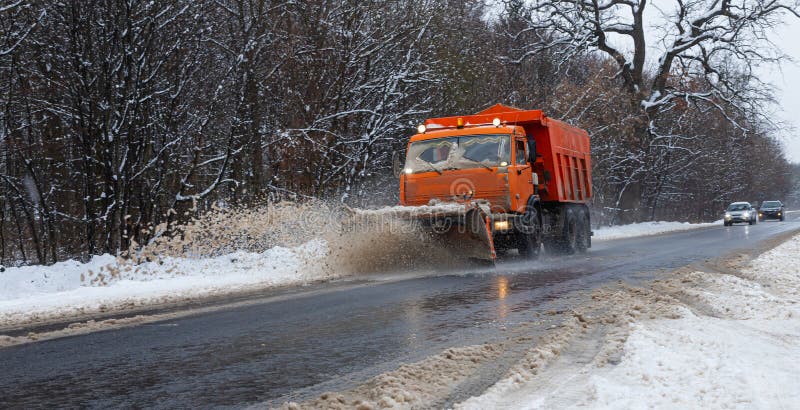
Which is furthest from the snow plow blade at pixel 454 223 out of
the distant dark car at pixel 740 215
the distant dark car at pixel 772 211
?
the distant dark car at pixel 772 211

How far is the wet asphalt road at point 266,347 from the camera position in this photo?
14.9 feet

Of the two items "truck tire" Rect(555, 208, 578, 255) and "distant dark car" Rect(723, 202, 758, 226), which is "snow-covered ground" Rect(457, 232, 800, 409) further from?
"distant dark car" Rect(723, 202, 758, 226)

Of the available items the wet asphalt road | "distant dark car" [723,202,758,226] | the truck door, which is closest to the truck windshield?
the truck door

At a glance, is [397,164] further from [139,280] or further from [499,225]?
[139,280]

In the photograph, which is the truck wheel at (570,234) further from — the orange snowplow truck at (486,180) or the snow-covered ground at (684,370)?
the snow-covered ground at (684,370)

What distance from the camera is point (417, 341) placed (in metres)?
6.17

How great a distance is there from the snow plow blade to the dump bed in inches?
109

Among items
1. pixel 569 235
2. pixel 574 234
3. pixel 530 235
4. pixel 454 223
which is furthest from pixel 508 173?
pixel 574 234

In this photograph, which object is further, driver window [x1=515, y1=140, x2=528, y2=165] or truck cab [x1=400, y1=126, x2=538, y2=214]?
driver window [x1=515, y1=140, x2=528, y2=165]

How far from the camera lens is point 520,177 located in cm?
1452

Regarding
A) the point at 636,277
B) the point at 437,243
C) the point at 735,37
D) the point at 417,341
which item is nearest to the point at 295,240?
the point at 437,243

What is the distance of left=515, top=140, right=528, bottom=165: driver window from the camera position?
14633 mm

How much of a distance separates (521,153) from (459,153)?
4.48ft

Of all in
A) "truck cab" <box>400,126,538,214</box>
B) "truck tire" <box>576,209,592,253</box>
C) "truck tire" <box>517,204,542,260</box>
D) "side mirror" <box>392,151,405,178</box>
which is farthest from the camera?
"truck tire" <box>576,209,592,253</box>
